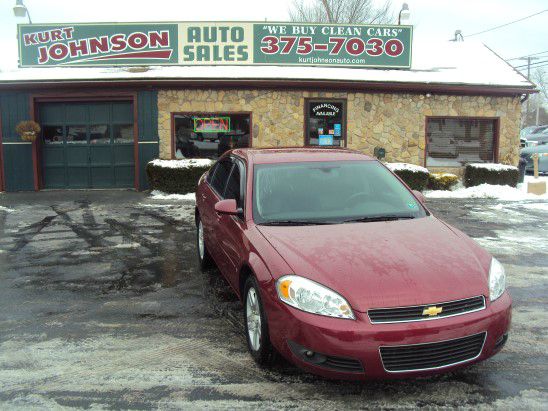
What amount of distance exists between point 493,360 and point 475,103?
12.4 metres

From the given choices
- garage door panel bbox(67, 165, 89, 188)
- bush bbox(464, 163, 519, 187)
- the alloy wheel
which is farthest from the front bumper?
garage door panel bbox(67, 165, 89, 188)

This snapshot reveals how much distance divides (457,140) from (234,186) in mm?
11623

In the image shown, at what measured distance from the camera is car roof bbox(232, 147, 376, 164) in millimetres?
5035

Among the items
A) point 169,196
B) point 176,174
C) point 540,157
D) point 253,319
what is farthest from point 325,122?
point 253,319

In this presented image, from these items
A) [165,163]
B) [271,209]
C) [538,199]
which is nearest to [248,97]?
[165,163]

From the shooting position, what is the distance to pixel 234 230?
15.0ft

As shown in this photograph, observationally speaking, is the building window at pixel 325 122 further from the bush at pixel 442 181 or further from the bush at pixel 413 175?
the bush at pixel 442 181

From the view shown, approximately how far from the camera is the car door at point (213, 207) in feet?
17.4

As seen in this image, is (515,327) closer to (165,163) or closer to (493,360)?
(493,360)

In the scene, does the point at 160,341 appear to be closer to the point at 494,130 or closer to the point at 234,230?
the point at 234,230

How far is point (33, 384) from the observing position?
3607 mm

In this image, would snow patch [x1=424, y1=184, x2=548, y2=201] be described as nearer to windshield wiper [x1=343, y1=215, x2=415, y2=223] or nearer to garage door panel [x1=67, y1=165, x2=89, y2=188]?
garage door panel [x1=67, y1=165, x2=89, y2=188]

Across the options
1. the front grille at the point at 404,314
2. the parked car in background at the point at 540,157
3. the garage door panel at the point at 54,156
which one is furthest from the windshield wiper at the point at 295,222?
the parked car in background at the point at 540,157

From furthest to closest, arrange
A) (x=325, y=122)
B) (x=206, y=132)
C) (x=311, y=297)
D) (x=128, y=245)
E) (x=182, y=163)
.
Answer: (x=325, y=122)
(x=206, y=132)
(x=182, y=163)
(x=128, y=245)
(x=311, y=297)
